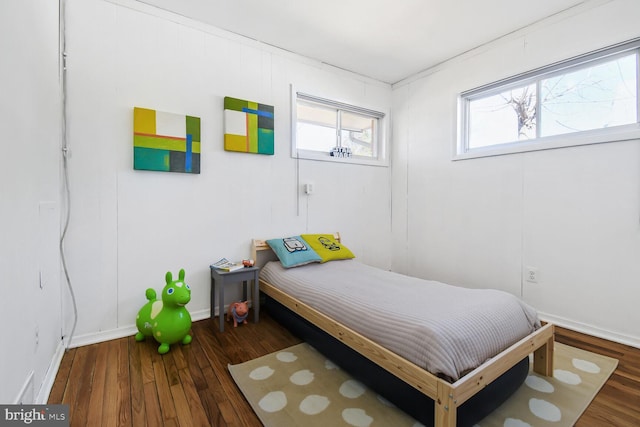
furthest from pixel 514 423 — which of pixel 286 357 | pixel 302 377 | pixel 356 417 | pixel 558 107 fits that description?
pixel 558 107

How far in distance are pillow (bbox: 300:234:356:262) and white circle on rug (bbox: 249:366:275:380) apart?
1.20 meters

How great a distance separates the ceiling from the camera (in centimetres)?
237

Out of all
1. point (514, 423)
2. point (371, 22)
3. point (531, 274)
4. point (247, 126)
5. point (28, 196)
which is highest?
point (371, 22)

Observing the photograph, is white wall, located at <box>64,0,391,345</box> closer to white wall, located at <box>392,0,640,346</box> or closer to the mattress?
the mattress

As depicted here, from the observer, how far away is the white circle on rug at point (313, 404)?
1453 mm

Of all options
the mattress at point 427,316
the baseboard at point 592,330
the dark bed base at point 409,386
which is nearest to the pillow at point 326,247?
the mattress at point 427,316

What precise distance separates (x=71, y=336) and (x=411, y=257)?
3.39m

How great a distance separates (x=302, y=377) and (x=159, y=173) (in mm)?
1927

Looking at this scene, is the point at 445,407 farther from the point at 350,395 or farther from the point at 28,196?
the point at 28,196

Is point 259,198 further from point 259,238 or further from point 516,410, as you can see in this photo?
point 516,410

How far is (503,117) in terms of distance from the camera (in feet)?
9.81

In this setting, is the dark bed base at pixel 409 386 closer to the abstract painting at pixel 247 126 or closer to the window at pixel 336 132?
the abstract painting at pixel 247 126

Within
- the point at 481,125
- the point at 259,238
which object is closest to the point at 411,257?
the point at 481,125

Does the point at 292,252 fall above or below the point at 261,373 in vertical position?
above
